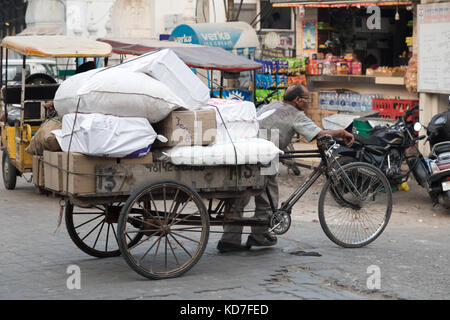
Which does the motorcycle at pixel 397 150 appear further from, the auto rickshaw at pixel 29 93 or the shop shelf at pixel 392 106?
the auto rickshaw at pixel 29 93

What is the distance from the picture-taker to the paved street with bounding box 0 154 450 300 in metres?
5.79

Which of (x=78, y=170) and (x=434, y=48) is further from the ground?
(x=434, y=48)

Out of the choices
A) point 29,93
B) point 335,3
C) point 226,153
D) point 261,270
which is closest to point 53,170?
point 226,153

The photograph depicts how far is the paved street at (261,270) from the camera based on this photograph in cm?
579

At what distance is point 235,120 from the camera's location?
6.68 meters

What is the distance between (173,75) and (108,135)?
0.90 m

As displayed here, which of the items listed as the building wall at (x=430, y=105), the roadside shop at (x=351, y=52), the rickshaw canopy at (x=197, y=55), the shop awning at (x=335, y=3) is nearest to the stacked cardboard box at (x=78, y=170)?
the rickshaw canopy at (x=197, y=55)

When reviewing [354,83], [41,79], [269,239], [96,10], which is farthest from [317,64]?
[96,10]

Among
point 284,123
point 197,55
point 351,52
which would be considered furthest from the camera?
point 351,52

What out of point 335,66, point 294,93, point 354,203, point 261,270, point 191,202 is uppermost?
point 335,66

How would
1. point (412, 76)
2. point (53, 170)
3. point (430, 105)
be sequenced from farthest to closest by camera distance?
point (412, 76) → point (430, 105) → point (53, 170)

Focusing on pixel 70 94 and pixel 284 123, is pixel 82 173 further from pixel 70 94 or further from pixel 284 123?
pixel 284 123

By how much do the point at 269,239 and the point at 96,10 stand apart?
22445 mm

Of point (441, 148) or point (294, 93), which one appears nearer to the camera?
point (294, 93)
